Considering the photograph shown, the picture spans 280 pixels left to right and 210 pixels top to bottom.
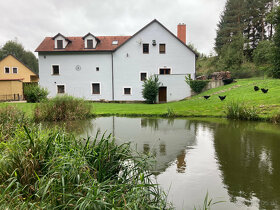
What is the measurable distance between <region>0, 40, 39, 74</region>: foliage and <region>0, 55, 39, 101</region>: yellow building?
2037 centimetres

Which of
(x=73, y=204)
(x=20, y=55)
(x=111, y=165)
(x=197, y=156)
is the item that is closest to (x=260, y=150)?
(x=197, y=156)

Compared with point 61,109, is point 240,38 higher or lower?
higher

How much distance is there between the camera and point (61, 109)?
12.0 metres

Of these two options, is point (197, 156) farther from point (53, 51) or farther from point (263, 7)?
point (263, 7)

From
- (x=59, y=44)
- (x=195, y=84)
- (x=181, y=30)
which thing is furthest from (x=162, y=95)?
(x=59, y=44)

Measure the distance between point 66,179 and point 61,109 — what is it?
31.3ft

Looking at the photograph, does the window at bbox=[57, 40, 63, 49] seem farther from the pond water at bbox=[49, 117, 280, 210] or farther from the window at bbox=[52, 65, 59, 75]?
the pond water at bbox=[49, 117, 280, 210]

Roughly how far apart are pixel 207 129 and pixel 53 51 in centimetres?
2155

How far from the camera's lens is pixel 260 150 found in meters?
6.30

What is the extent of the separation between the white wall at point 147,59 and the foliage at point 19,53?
139ft

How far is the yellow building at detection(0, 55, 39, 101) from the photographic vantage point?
29703mm

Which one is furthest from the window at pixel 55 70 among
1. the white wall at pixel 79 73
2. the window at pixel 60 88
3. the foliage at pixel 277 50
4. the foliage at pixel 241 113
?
the foliage at pixel 277 50

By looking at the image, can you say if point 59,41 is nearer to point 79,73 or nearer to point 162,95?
point 79,73

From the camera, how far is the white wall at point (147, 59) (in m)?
24.9
